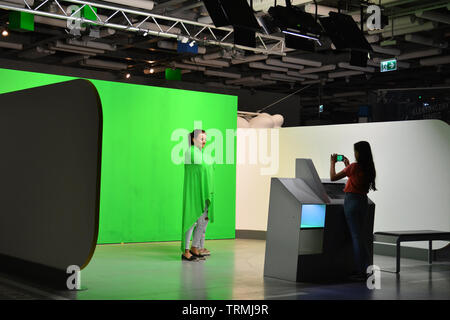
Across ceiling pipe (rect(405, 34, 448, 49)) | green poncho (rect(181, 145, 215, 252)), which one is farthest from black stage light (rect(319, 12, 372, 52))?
ceiling pipe (rect(405, 34, 448, 49))

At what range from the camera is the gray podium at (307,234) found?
6.78 meters

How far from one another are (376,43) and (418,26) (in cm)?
176

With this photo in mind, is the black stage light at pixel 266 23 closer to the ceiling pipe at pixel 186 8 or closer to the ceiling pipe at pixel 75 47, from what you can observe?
the ceiling pipe at pixel 186 8

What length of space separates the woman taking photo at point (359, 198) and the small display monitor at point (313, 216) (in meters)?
0.25

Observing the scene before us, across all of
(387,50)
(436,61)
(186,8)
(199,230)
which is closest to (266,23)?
(186,8)

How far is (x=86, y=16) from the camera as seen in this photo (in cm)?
1061

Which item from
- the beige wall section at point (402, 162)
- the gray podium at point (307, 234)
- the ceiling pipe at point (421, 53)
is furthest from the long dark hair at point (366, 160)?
the ceiling pipe at point (421, 53)

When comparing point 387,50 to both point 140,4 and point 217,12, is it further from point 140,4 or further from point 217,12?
point 217,12

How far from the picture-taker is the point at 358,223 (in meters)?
6.75

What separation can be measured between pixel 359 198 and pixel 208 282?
1820 mm

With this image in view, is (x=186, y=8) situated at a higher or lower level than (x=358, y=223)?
higher

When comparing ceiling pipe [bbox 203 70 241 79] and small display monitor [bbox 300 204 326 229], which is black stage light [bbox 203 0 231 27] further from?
ceiling pipe [bbox 203 70 241 79]
